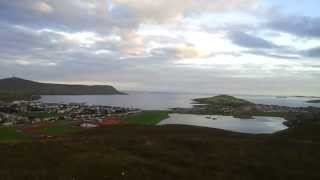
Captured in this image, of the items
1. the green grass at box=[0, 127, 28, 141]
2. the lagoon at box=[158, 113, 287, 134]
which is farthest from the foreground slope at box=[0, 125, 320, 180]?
the lagoon at box=[158, 113, 287, 134]

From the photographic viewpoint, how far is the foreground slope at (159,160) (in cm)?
2169

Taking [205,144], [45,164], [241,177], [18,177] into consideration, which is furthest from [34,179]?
[205,144]

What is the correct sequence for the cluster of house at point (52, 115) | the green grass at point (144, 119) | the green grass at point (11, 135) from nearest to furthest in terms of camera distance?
1. the green grass at point (11, 135)
2. the cluster of house at point (52, 115)
3. the green grass at point (144, 119)

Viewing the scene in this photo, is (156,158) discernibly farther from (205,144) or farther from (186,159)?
(205,144)

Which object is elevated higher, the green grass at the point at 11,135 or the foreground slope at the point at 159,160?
the foreground slope at the point at 159,160

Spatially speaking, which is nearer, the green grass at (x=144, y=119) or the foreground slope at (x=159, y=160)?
the foreground slope at (x=159, y=160)

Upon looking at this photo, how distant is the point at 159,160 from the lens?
2552 centimetres

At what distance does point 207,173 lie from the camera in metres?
22.9

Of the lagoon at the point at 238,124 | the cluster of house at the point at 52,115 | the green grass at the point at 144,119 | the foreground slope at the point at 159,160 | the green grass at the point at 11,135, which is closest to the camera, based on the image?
the foreground slope at the point at 159,160

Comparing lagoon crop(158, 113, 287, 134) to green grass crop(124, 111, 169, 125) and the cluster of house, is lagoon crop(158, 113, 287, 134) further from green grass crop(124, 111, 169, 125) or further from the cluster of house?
the cluster of house

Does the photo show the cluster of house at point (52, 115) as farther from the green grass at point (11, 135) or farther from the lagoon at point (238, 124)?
the green grass at point (11, 135)

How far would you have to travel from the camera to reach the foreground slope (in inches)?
854

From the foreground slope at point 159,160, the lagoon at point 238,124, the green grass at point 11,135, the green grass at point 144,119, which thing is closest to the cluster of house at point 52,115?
the green grass at point 144,119

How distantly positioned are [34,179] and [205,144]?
14.5 metres
